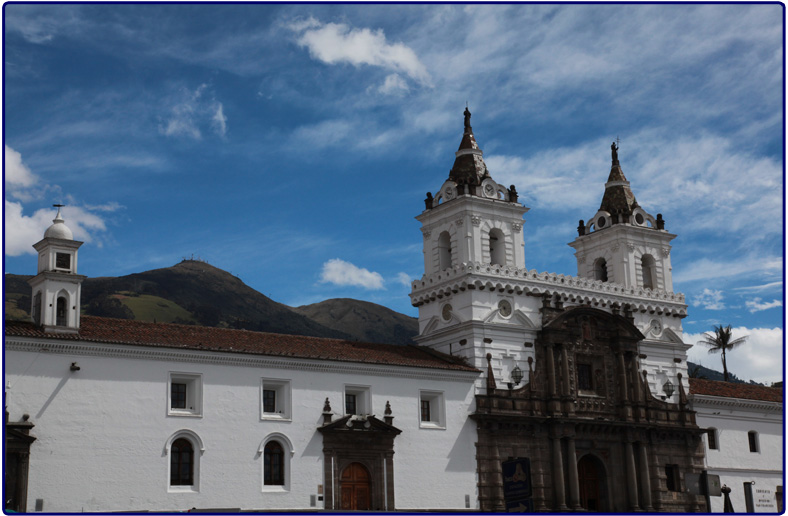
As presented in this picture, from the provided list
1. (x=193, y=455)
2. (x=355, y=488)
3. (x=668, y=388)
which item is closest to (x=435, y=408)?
(x=355, y=488)

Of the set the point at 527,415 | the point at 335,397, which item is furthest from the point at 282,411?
the point at 527,415

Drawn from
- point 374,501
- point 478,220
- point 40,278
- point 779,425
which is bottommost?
point 374,501

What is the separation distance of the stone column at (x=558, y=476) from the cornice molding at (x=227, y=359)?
5.67 metres

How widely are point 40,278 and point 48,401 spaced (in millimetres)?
5859

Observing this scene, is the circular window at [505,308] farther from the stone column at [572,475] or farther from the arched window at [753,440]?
the arched window at [753,440]

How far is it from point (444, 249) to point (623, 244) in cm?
1207

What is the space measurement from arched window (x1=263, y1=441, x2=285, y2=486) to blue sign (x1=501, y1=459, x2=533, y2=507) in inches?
470

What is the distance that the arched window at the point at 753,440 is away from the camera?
62094 mm

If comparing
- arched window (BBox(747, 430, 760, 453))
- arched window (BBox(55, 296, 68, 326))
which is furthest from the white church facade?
arched window (BBox(747, 430, 760, 453))

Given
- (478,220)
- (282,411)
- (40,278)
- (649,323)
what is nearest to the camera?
(40,278)

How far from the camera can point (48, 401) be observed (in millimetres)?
39094

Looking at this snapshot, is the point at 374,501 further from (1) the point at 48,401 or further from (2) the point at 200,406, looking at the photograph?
(1) the point at 48,401

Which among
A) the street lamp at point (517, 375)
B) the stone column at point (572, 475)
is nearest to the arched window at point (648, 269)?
the street lamp at point (517, 375)

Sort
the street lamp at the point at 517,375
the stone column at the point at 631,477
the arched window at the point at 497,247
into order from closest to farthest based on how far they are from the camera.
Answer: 1. the street lamp at the point at 517,375
2. the stone column at the point at 631,477
3. the arched window at the point at 497,247
